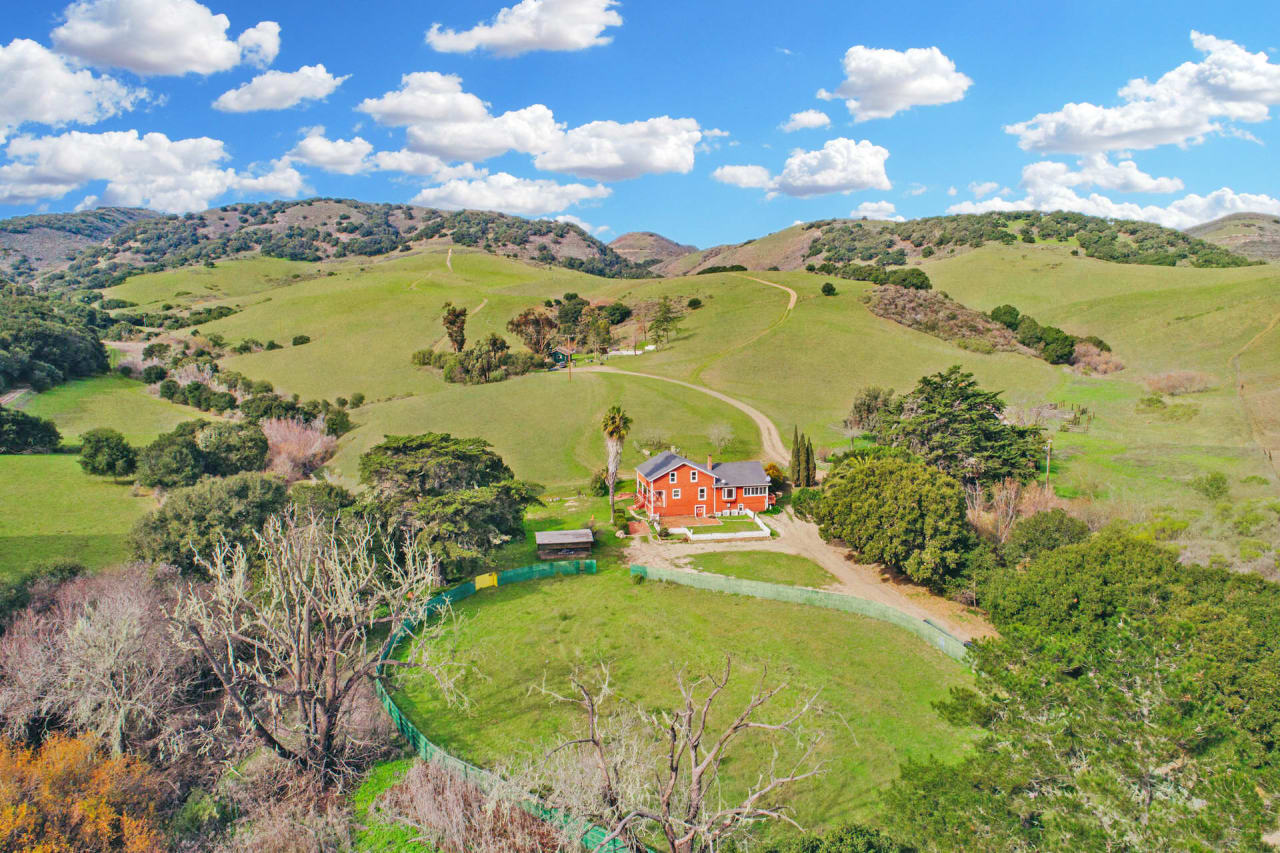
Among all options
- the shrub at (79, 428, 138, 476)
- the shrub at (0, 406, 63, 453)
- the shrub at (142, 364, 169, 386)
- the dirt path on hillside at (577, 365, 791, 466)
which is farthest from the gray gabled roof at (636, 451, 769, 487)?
the shrub at (142, 364, 169, 386)

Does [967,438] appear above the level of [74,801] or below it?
above

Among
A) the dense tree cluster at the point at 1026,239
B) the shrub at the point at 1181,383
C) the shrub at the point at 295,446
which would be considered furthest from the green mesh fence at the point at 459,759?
the dense tree cluster at the point at 1026,239

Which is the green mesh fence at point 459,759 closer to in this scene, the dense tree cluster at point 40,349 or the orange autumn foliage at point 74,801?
the orange autumn foliage at point 74,801

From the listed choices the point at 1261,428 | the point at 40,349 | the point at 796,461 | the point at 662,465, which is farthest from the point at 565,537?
the point at 40,349

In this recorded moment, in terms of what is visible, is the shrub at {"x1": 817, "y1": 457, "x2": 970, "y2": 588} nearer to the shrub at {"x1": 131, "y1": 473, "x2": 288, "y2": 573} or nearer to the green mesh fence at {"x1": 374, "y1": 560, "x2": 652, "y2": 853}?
the green mesh fence at {"x1": 374, "y1": 560, "x2": 652, "y2": 853}

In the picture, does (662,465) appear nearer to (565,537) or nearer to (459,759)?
(565,537)

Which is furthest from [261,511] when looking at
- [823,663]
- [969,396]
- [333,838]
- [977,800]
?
[969,396]
